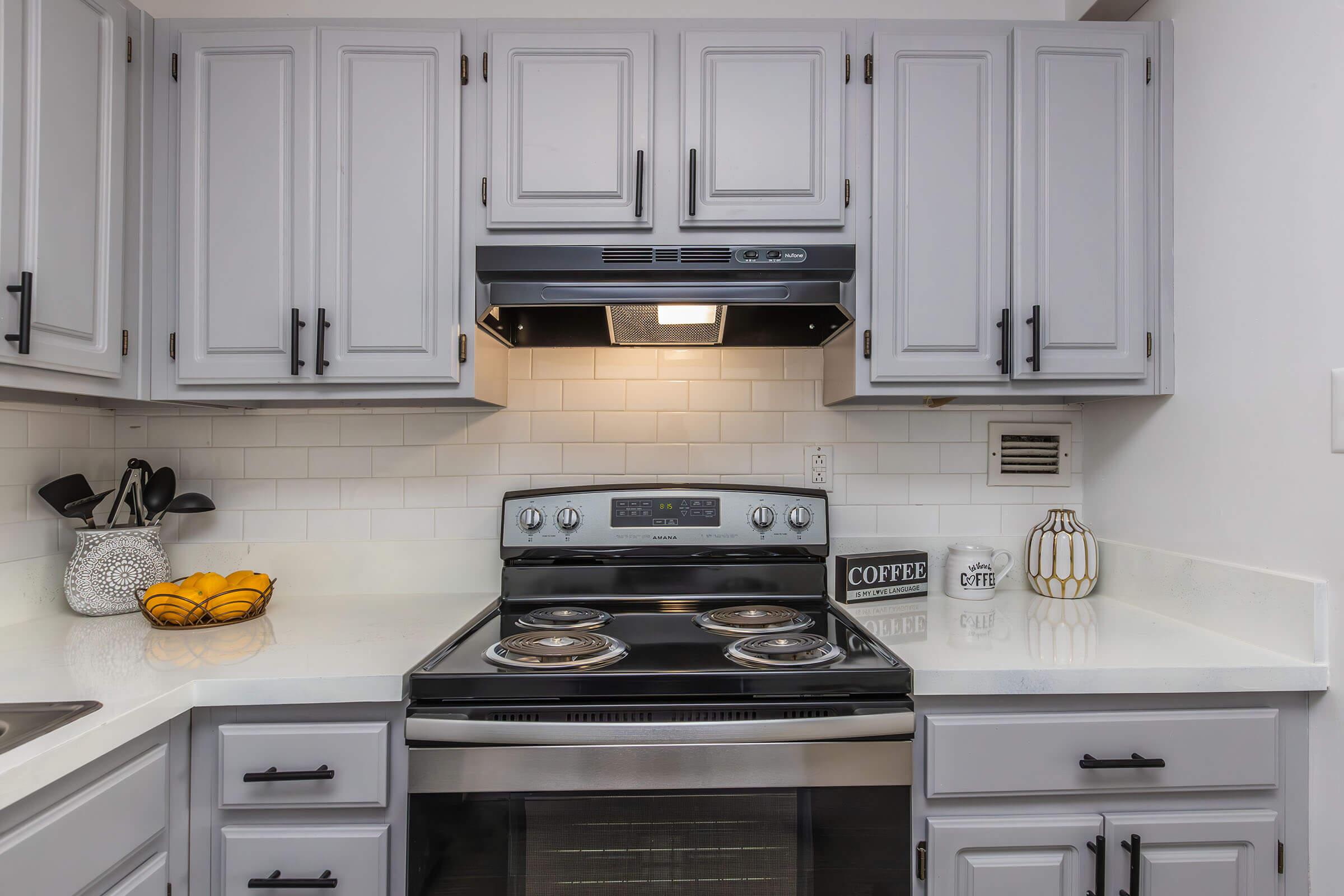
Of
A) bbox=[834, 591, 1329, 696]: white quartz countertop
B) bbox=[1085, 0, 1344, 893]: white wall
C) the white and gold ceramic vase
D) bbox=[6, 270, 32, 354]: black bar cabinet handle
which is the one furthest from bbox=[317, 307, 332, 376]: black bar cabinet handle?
bbox=[1085, 0, 1344, 893]: white wall

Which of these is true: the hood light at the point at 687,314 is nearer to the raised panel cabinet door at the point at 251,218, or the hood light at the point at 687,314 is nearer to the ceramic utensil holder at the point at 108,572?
the raised panel cabinet door at the point at 251,218

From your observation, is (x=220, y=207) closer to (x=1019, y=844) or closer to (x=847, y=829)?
(x=847, y=829)

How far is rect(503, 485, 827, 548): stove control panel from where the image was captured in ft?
6.11

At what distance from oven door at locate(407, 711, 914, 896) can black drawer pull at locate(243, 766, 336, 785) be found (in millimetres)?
139

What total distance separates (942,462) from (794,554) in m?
0.51

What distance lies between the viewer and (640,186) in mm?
1610

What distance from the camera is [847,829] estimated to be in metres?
1.25

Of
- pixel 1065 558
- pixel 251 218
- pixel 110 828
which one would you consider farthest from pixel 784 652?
pixel 251 218

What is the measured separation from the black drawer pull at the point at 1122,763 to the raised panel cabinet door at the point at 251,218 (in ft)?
5.64

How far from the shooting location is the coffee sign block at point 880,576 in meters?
1.83

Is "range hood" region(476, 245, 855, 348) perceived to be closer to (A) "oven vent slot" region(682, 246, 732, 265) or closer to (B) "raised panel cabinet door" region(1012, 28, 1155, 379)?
(A) "oven vent slot" region(682, 246, 732, 265)

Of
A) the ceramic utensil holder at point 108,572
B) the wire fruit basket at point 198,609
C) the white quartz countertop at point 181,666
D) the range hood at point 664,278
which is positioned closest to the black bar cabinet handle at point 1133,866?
the range hood at point 664,278

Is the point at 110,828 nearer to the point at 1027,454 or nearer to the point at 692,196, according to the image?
the point at 692,196

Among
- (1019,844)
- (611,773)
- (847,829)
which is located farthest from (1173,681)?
(611,773)
